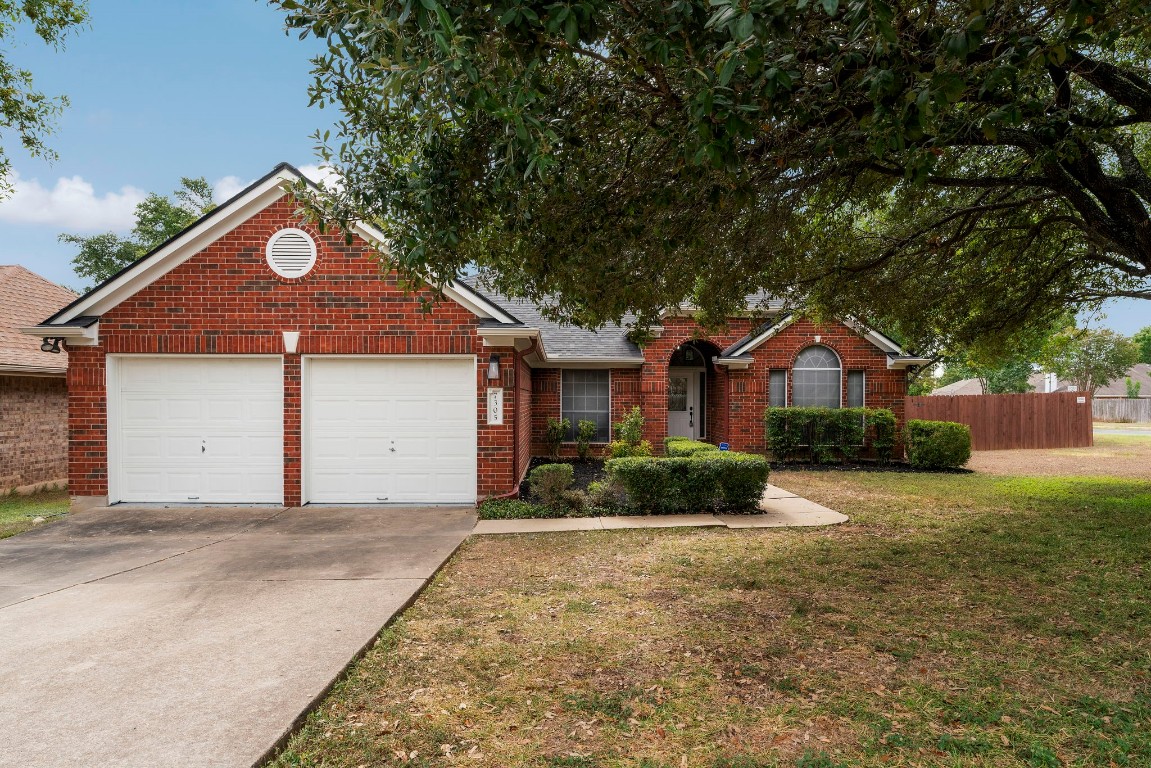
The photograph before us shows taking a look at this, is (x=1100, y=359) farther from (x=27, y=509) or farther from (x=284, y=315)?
(x=27, y=509)

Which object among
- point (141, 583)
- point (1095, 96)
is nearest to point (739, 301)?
point (1095, 96)

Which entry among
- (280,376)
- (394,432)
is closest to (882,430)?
(394,432)

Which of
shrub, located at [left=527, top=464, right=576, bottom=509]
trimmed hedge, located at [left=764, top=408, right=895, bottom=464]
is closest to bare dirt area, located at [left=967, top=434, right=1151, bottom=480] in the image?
trimmed hedge, located at [left=764, top=408, right=895, bottom=464]

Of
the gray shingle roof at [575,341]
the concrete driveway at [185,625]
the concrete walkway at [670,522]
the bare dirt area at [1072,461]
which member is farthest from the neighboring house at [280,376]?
the bare dirt area at [1072,461]

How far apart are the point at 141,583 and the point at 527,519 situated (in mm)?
4877

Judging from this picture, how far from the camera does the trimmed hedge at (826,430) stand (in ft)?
51.5

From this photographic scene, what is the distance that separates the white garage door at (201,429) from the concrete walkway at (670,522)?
424 centimetres

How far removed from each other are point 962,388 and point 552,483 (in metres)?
62.4

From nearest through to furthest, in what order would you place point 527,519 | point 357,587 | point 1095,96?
point 357,587
point 1095,96
point 527,519

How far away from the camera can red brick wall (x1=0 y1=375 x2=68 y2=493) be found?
12828mm

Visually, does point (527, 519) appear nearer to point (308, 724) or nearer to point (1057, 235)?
point (308, 724)

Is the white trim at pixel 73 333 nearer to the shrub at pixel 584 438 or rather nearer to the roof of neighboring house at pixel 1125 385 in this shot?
the shrub at pixel 584 438

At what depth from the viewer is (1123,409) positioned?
43312 millimetres

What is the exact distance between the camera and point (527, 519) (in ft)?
30.4
